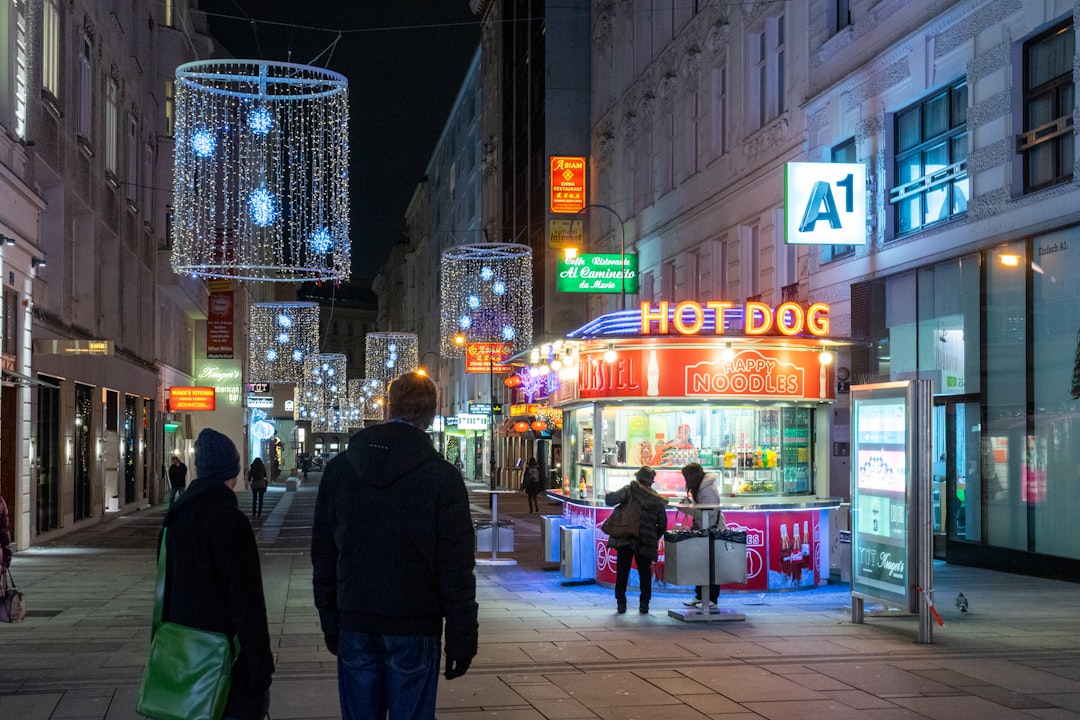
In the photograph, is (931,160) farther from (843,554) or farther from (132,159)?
(132,159)

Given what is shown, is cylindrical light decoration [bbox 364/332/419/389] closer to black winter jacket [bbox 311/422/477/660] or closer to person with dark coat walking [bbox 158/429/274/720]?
person with dark coat walking [bbox 158/429/274/720]

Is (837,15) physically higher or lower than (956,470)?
higher

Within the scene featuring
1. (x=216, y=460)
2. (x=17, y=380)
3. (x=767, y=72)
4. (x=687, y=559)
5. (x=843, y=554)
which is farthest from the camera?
(x=767, y=72)

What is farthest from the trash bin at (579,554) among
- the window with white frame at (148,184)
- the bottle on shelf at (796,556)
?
the window with white frame at (148,184)

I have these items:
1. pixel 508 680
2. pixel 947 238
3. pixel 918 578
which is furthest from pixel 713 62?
pixel 508 680

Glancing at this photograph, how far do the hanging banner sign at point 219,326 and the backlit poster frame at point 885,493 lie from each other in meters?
37.7

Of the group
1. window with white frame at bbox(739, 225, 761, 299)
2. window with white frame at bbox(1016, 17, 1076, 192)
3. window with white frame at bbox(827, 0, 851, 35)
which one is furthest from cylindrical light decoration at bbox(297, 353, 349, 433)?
window with white frame at bbox(1016, 17, 1076, 192)

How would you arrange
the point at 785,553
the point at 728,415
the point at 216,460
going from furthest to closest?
the point at 728,415 < the point at 785,553 < the point at 216,460

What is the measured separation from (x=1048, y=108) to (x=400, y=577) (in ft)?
52.4

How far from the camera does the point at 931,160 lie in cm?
2175

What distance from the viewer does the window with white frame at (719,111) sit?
104ft

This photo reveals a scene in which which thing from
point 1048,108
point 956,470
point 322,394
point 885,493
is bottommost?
point 956,470

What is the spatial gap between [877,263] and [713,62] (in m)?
11.0

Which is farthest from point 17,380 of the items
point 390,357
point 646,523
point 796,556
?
point 390,357
